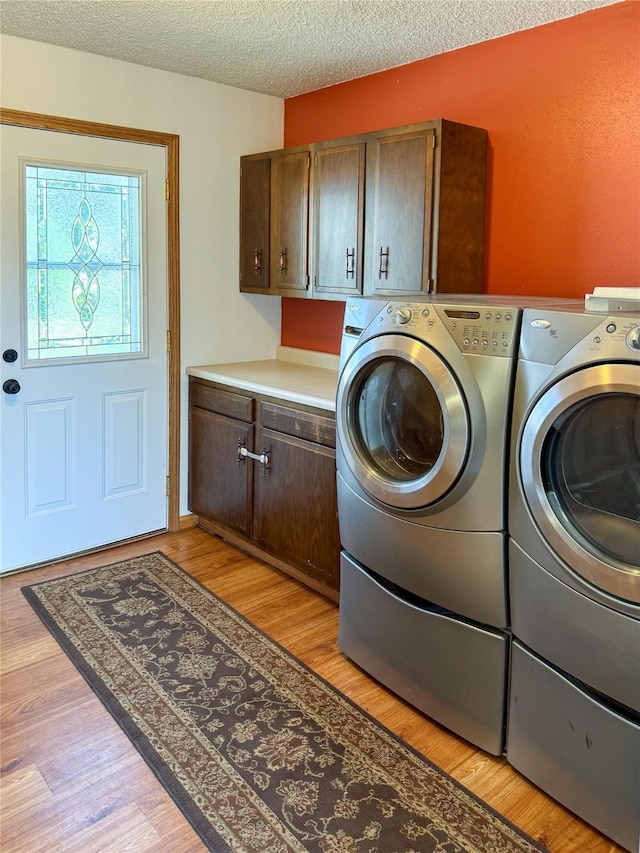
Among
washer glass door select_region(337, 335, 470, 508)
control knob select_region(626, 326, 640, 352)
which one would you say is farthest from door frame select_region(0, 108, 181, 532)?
control knob select_region(626, 326, 640, 352)

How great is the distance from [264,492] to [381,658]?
3.69 feet

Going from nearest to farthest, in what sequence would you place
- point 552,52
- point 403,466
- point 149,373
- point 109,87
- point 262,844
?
point 262,844, point 403,466, point 552,52, point 109,87, point 149,373


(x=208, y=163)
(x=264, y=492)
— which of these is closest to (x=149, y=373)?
(x=264, y=492)

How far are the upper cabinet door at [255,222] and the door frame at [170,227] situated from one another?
38cm

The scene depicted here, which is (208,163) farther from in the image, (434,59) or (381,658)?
(381,658)

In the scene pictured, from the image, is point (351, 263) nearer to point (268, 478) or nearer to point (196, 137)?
point (268, 478)

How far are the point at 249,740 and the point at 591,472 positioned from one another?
1322mm

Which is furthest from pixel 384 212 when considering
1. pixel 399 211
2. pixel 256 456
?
pixel 256 456

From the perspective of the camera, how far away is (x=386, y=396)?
2254mm

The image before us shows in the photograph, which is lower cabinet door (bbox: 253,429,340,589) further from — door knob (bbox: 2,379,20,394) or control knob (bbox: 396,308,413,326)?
door knob (bbox: 2,379,20,394)

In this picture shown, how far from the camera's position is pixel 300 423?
10.00 ft

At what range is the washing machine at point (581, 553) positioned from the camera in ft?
5.29

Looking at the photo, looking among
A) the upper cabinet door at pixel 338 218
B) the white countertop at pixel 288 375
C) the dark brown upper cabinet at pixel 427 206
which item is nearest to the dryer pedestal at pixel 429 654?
the white countertop at pixel 288 375

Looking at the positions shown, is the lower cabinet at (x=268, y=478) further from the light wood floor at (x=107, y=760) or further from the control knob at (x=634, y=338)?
the control knob at (x=634, y=338)
